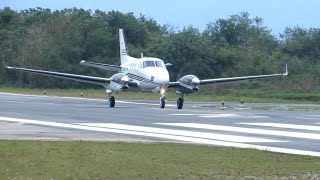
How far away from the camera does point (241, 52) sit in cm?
7281

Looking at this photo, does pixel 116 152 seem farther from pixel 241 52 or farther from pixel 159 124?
pixel 241 52

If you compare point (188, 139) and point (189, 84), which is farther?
point (189, 84)

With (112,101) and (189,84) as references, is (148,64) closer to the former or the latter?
(189,84)

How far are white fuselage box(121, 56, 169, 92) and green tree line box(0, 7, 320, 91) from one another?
23.2 meters

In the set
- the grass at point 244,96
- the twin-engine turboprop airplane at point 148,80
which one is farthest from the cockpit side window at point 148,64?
the grass at point 244,96

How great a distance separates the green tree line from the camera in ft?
227

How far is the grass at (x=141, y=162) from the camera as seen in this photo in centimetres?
1230

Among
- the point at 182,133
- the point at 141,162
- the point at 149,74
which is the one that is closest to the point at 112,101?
the point at 149,74

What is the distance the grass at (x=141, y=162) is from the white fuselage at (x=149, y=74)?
22158mm

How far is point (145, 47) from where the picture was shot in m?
80.5

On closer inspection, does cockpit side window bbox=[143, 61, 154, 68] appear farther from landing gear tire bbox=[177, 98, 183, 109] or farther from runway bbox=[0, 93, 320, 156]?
runway bbox=[0, 93, 320, 156]

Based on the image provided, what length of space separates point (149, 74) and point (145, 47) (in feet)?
134

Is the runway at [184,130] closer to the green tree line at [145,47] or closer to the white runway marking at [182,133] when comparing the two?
the white runway marking at [182,133]

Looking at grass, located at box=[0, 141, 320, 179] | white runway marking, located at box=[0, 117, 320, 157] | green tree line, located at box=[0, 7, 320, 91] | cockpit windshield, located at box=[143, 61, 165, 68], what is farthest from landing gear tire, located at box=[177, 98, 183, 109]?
green tree line, located at box=[0, 7, 320, 91]
